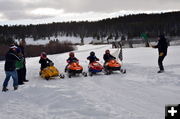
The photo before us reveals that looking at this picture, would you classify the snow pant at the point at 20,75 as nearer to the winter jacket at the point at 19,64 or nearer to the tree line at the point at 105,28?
the winter jacket at the point at 19,64

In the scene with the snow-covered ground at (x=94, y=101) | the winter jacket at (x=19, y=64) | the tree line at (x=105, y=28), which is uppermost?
the tree line at (x=105, y=28)

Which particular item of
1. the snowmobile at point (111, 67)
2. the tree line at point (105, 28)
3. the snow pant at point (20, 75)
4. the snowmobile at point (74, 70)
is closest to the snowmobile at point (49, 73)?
the snowmobile at point (74, 70)

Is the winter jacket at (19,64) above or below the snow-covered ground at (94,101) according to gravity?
above

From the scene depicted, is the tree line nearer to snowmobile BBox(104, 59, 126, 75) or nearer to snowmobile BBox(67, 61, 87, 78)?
snowmobile BBox(104, 59, 126, 75)

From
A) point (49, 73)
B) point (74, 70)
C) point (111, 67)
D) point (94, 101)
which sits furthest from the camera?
point (111, 67)

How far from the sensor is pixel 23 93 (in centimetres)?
1006

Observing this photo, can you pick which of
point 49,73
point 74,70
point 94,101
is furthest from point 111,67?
point 94,101

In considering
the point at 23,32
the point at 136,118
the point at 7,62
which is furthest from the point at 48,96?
the point at 23,32

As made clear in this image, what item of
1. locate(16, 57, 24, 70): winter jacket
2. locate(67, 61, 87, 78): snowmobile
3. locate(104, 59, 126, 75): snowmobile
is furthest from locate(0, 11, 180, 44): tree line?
locate(16, 57, 24, 70): winter jacket

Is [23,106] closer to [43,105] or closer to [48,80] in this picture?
[43,105]

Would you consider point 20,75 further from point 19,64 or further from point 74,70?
point 74,70

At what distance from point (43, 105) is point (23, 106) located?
1.97 ft

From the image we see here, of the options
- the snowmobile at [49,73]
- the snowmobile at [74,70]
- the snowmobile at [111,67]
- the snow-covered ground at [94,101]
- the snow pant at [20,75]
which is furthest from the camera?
the snowmobile at [111,67]

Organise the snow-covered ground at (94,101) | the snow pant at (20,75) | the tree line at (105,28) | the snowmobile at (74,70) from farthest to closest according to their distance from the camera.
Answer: the tree line at (105,28)
the snowmobile at (74,70)
the snow pant at (20,75)
the snow-covered ground at (94,101)
